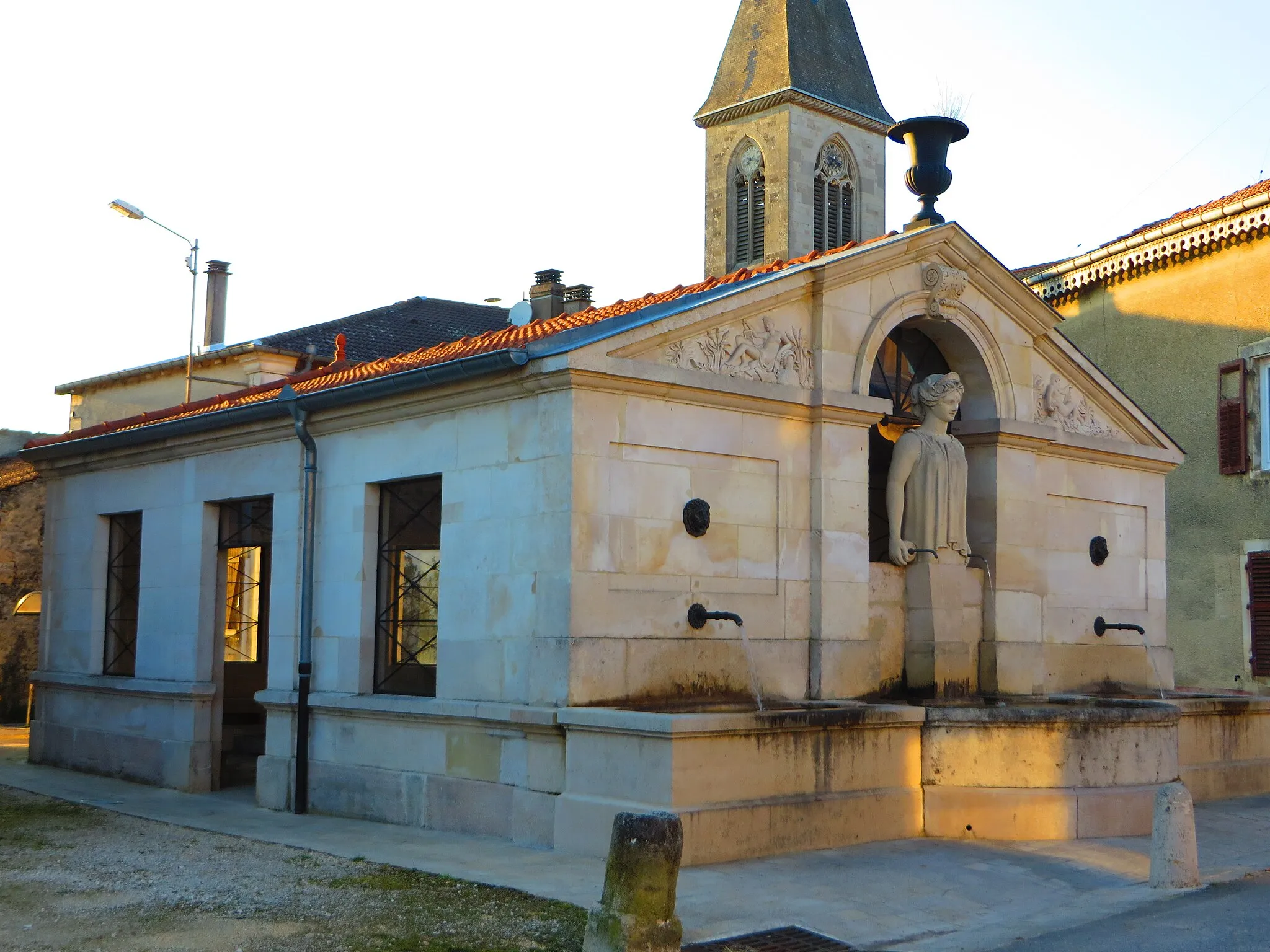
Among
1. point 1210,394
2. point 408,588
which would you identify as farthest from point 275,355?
point 1210,394

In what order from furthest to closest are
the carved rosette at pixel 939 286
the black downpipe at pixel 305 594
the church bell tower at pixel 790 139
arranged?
the church bell tower at pixel 790 139
the carved rosette at pixel 939 286
the black downpipe at pixel 305 594

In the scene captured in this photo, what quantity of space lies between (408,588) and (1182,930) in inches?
302

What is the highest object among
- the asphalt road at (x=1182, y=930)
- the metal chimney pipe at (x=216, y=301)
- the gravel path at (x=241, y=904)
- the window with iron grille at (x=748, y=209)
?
the window with iron grille at (x=748, y=209)

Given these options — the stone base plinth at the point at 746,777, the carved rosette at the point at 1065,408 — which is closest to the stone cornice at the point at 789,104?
the carved rosette at the point at 1065,408

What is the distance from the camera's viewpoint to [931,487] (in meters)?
14.0

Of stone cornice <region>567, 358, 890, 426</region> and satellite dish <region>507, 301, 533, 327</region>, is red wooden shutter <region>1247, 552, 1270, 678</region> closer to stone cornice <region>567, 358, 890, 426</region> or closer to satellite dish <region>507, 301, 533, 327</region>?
stone cornice <region>567, 358, 890, 426</region>

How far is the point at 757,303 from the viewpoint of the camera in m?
12.9

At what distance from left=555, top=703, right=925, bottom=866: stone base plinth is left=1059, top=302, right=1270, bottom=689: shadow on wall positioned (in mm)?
11064

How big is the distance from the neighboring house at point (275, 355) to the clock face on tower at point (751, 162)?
6.78 metres

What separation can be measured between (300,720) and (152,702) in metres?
3.31

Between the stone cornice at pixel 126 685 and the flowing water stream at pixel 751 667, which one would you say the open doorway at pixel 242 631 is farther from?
the flowing water stream at pixel 751 667

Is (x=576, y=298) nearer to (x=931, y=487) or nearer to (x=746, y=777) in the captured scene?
(x=931, y=487)

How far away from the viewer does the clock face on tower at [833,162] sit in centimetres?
3319

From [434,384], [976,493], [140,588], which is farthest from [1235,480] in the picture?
[140,588]
